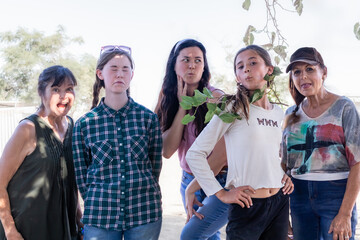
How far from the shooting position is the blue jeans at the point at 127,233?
2.02 meters

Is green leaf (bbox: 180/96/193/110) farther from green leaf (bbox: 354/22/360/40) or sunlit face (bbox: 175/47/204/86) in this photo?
green leaf (bbox: 354/22/360/40)

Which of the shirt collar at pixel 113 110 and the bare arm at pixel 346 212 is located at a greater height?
the shirt collar at pixel 113 110

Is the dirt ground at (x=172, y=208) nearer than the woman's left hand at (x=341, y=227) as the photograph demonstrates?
No

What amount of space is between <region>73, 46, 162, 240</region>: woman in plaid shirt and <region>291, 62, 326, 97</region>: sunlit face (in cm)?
101

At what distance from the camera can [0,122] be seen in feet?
49.4

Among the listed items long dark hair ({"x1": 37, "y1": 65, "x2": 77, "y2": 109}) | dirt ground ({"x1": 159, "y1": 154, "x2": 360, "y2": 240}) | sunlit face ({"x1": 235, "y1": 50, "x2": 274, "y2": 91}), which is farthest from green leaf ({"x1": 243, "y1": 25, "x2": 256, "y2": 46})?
dirt ground ({"x1": 159, "y1": 154, "x2": 360, "y2": 240})

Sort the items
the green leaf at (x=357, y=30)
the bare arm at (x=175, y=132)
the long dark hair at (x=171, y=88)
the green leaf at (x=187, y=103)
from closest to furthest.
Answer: the green leaf at (x=187, y=103) < the green leaf at (x=357, y=30) < the bare arm at (x=175, y=132) < the long dark hair at (x=171, y=88)

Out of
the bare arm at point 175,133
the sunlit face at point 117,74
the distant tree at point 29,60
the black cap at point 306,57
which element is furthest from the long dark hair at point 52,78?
the distant tree at point 29,60

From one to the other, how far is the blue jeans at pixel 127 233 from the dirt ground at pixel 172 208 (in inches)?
131

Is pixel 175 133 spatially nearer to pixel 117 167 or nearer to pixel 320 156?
pixel 117 167

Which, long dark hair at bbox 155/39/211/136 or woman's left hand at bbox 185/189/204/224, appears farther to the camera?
long dark hair at bbox 155/39/211/136

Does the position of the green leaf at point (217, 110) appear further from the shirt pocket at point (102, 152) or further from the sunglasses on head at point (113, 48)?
the sunglasses on head at point (113, 48)

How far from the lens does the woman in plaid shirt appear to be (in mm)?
2029

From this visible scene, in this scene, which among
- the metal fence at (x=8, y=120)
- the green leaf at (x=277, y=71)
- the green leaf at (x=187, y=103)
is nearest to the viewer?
the green leaf at (x=187, y=103)
